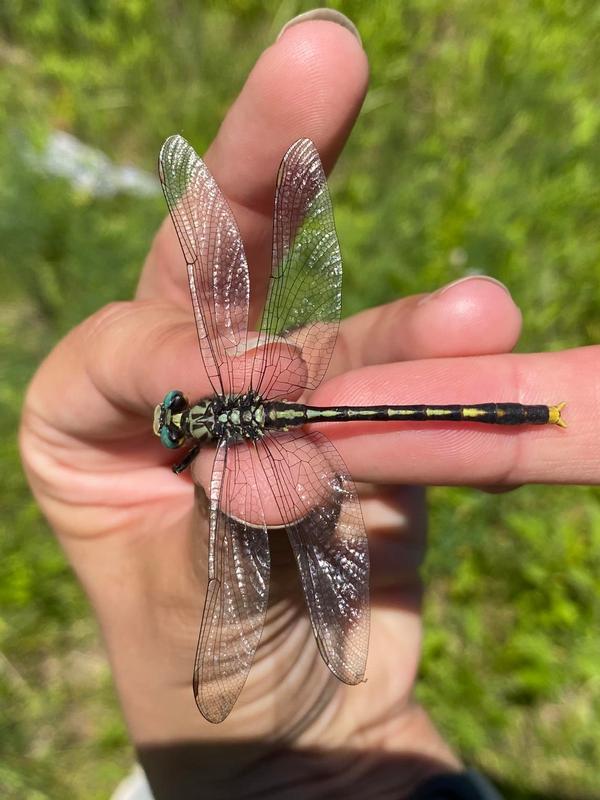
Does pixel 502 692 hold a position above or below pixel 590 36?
below


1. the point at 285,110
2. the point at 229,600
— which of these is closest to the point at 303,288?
the point at 285,110

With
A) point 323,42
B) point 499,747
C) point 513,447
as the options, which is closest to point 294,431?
point 513,447

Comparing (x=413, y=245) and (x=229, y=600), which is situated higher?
(x=413, y=245)

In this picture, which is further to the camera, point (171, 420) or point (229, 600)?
point (171, 420)

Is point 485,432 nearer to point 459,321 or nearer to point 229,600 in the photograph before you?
point 459,321

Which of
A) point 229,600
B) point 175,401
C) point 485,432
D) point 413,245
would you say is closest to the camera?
point 229,600

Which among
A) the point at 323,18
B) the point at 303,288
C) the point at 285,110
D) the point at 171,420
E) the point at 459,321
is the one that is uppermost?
the point at 323,18

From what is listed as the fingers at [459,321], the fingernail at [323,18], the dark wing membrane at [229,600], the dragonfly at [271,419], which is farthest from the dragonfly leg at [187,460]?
the fingernail at [323,18]

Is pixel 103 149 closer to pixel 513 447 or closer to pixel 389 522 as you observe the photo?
pixel 389 522

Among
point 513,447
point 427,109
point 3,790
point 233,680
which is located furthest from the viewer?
point 427,109
